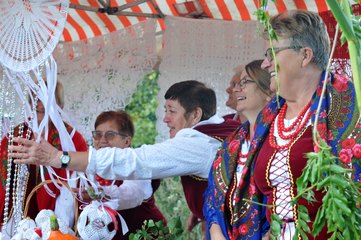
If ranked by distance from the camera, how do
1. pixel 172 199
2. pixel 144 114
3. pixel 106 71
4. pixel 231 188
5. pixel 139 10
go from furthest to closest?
pixel 144 114 < pixel 172 199 < pixel 106 71 < pixel 139 10 < pixel 231 188

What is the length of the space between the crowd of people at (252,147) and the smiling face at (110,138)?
1.27 ft

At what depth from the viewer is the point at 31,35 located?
319 cm

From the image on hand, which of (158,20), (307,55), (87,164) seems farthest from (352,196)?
(158,20)

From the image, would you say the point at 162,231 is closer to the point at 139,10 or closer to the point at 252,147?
the point at 252,147

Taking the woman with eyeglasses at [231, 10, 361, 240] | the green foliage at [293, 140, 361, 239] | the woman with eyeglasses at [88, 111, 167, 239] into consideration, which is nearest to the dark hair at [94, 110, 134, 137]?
the woman with eyeglasses at [88, 111, 167, 239]

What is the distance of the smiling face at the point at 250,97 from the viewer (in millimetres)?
3397

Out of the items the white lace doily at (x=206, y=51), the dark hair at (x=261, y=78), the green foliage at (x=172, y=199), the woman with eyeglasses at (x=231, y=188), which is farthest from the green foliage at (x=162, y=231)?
the green foliage at (x=172, y=199)

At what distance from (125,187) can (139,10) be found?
151 cm

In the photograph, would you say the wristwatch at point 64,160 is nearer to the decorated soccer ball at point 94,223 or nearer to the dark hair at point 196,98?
the decorated soccer ball at point 94,223

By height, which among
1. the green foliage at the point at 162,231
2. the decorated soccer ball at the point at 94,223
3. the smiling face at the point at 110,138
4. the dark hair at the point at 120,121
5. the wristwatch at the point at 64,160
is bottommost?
the green foliage at the point at 162,231

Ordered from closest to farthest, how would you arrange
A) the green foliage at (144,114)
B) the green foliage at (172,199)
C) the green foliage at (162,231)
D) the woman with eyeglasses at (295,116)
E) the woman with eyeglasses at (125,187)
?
the woman with eyeglasses at (295,116)
the green foliage at (162,231)
the woman with eyeglasses at (125,187)
the green foliage at (172,199)
the green foliage at (144,114)

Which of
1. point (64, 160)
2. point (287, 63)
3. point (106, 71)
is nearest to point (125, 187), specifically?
point (64, 160)

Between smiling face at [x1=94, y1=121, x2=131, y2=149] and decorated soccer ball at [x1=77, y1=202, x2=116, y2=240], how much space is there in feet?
3.02

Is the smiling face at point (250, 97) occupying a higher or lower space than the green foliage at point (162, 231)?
higher
